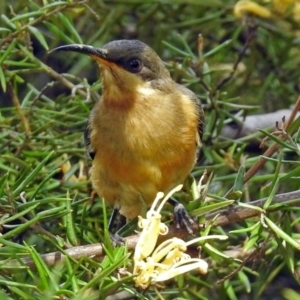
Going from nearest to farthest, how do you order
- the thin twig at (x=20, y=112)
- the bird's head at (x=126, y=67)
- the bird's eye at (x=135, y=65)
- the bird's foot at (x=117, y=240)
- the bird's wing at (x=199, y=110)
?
the bird's foot at (x=117, y=240), the thin twig at (x=20, y=112), the bird's head at (x=126, y=67), the bird's eye at (x=135, y=65), the bird's wing at (x=199, y=110)

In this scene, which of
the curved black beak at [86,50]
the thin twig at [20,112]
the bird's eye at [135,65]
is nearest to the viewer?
the curved black beak at [86,50]

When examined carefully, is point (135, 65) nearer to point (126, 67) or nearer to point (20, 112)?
point (126, 67)

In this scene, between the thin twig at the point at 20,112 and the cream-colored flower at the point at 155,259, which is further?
the thin twig at the point at 20,112

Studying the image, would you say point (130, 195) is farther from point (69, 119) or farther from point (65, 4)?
point (65, 4)

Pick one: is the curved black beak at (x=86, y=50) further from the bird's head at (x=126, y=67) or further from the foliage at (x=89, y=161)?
the foliage at (x=89, y=161)

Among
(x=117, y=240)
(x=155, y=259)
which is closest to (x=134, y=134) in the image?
(x=117, y=240)

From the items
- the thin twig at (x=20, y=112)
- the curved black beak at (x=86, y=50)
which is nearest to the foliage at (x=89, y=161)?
the thin twig at (x=20, y=112)

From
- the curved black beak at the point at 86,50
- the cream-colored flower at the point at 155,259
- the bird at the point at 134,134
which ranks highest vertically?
the curved black beak at the point at 86,50

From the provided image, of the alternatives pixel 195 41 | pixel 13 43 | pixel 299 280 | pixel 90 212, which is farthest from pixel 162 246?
pixel 195 41
